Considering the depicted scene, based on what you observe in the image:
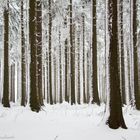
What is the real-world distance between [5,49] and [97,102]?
6.28 metres

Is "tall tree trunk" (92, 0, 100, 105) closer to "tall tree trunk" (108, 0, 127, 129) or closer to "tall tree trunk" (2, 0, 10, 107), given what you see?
"tall tree trunk" (2, 0, 10, 107)

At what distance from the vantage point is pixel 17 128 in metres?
9.25

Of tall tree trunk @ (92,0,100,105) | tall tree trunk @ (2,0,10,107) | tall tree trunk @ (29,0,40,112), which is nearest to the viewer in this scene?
tall tree trunk @ (29,0,40,112)

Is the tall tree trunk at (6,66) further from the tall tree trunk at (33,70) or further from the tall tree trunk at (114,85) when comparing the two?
the tall tree trunk at (114,85)

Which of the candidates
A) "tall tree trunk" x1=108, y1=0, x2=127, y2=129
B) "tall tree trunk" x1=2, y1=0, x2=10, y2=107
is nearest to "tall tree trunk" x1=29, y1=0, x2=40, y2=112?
"tall tree trunk" x1=2, y1=0, x2=10, y2=107

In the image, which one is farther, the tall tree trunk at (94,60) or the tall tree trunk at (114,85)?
the tall tree trunk at (94,60)

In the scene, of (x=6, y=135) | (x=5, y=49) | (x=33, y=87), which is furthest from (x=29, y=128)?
(x=5, y=49)

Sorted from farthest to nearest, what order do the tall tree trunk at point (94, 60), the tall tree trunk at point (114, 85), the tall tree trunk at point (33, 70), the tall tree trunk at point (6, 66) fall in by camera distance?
the tall tree trunk at point (94, 60), the tall tree trunk at point (6, 66), the tall tree trunk at point (33, 70), the tall tree trunk at point (114, 85)

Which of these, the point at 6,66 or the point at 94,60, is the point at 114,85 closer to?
the point at 6,66

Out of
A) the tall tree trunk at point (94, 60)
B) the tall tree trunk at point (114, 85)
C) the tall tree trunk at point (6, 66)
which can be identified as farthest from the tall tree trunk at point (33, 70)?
the tall tree trunk at point (94, 60)

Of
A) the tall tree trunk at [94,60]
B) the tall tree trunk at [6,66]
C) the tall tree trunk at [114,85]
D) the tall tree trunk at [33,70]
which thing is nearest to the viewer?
the tall tree trunk at [114,85]

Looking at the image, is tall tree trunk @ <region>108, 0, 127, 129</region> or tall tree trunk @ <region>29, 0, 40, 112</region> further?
tall tree trunk @ <region>29, 0, 40, 112</region>

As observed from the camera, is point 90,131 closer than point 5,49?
Yes

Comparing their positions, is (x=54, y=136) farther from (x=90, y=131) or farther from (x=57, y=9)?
(x=57, y=9)
